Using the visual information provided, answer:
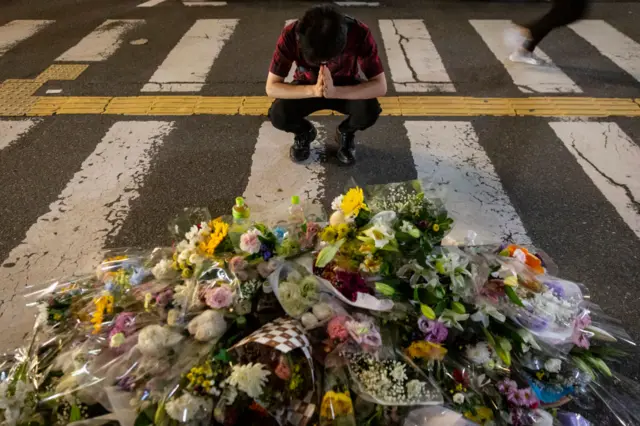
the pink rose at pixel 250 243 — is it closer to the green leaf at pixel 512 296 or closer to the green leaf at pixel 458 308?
the green leaf at pixel 458 308

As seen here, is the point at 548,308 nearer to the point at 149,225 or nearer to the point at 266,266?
the point at 266,266

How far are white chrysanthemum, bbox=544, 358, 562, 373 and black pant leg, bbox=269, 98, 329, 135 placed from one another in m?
2.18

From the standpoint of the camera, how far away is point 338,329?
173 centimetres

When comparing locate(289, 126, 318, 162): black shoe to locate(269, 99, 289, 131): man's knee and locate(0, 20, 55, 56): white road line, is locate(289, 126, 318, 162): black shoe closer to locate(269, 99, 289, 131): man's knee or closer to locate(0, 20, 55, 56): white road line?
locate(269, 99, 289, 131): man's knee

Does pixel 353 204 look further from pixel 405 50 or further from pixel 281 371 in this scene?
pixel 405 50

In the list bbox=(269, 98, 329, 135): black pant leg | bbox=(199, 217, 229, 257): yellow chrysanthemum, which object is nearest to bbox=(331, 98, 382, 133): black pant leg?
bbox=(269, 98, 329, 135): black pant leg

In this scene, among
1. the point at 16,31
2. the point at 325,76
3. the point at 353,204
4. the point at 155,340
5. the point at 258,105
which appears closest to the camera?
the point at 155,340

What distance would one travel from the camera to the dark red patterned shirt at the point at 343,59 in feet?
9.23

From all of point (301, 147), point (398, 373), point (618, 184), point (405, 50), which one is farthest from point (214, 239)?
point (405, 50)

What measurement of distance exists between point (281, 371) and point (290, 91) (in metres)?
1.94

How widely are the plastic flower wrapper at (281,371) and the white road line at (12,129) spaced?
3162 mm

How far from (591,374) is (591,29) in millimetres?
5198

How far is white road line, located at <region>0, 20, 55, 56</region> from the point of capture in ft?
17.6

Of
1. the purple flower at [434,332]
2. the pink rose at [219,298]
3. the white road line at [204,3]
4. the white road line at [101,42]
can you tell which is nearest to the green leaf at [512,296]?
the purple flower at [434,332]
